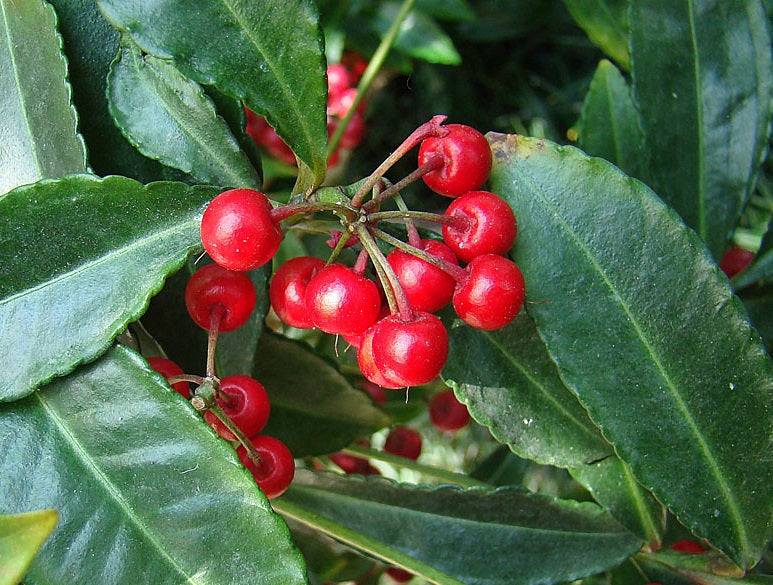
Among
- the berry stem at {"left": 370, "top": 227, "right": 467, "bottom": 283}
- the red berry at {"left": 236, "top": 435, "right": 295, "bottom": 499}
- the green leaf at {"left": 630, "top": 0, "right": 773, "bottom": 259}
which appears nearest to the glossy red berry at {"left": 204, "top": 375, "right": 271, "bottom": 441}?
the red berry at {"left": 236, "top": 435, "right": 295, "bottom": 499}

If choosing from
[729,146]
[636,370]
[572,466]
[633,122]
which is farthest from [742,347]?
[633,122]

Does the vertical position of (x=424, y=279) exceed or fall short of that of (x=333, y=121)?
it exceeds it

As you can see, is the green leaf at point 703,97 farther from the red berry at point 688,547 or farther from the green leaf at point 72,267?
the green leaf at point 72,267

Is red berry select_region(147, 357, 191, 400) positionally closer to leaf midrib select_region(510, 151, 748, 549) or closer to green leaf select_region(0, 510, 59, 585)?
green leaf select_region(0, 510, 59, 585)

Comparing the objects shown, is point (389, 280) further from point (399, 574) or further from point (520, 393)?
point (399, 574)

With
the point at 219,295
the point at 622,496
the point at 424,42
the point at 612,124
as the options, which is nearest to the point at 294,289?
the point at 219,295
